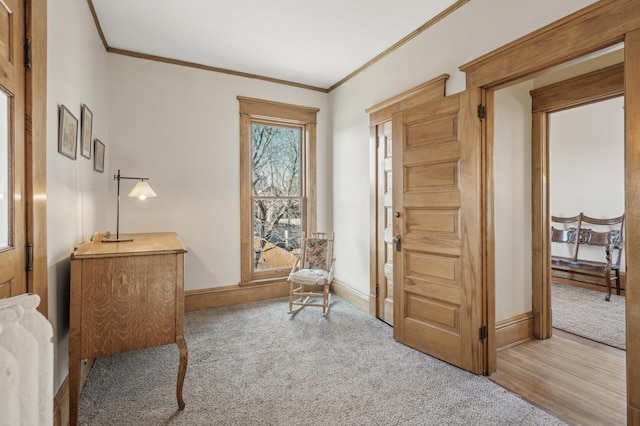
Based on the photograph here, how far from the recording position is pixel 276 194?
4461 mm

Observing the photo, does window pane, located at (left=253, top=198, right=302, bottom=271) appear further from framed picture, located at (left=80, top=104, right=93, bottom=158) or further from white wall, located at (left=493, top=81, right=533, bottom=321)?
white wall, located at (left=493, top=81, right=533, bottom=321)

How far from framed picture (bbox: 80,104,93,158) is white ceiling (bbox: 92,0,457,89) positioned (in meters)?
0.99

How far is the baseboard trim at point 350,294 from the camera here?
389 cm

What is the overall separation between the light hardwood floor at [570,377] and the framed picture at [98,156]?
3756mm

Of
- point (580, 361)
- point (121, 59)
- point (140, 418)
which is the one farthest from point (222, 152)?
point (580, 361)

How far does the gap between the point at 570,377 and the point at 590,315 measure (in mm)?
1765

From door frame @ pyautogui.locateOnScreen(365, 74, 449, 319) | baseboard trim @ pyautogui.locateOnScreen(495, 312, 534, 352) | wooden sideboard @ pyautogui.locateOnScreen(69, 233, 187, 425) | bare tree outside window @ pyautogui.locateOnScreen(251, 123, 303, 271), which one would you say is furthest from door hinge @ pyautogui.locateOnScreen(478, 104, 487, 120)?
bare tree outside window @ pyautogui.locateOnScreen(251, 123, 303, 271)

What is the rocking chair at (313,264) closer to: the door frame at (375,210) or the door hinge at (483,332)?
the door frame at (375,210)

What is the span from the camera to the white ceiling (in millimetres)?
2743

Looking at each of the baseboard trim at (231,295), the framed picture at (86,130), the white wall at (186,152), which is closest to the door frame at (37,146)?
the framed picture at (86,130)

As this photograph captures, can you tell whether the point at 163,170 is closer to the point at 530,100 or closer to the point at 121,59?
the point at 121,59

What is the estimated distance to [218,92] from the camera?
13.1ft

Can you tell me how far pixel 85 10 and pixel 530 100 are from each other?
12.8ft

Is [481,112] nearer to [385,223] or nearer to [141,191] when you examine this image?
[385,223]
